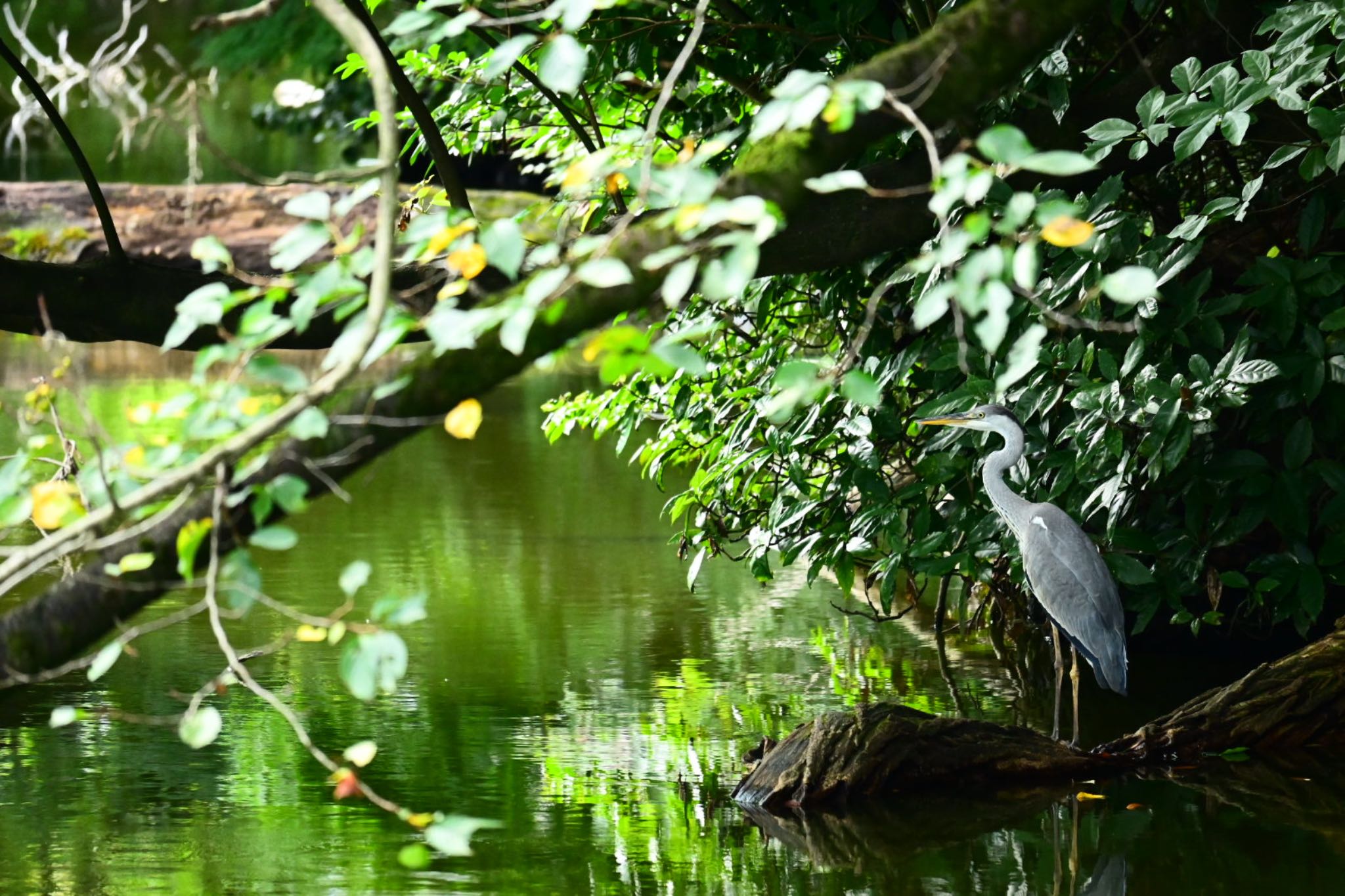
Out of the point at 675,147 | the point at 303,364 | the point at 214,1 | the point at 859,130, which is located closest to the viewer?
the point at 859,130

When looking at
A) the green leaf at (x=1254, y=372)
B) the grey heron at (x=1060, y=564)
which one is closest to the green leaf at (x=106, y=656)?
the green leaf at (x=1254, y=372)

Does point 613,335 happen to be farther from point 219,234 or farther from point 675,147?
point 219,234

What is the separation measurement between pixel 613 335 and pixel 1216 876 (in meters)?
2.98

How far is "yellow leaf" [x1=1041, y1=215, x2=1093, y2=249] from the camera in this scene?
1976 mm

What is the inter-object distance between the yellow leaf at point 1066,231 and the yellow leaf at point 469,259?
69 centimetres

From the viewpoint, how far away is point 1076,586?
5.16 m

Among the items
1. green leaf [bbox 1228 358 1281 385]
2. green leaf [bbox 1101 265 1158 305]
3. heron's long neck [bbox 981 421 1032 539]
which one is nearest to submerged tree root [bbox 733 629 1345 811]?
heron's long neck [bbox 981 421 1032 539]

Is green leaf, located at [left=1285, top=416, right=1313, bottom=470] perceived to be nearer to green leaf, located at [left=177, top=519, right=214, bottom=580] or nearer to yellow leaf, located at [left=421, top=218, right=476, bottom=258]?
yellow leaf, located at [left=421, top=218, right=476, bottom=258]

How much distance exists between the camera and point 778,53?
5.19 meters

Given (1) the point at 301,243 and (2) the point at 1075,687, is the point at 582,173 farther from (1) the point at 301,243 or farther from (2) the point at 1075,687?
(2) the point at 1075,687

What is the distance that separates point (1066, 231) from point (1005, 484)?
11.1 feet

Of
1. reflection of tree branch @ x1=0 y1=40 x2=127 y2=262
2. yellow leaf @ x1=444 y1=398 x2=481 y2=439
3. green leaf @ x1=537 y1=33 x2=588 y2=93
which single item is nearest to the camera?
green leaf @ x1=537 y1=33 x2=588 y2=93

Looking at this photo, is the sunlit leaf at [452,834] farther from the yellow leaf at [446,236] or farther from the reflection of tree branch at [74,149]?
the reflection of tree branch at [74,149]

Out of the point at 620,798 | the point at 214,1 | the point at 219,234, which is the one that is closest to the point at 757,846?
the point at 620,798
